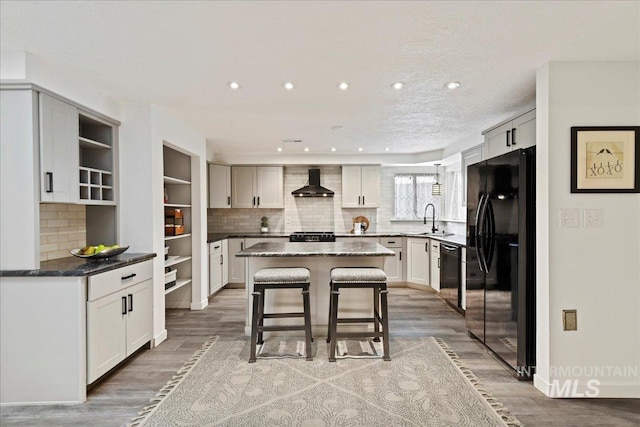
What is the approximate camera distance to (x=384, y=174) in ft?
21.9

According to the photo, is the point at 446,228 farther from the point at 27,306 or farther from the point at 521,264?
the point at 27,306

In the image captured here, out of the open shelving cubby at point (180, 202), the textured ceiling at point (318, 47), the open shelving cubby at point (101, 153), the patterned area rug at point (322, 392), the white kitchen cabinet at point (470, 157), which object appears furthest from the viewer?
the open shelving cubby at point (180, 202)

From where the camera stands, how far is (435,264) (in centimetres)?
532

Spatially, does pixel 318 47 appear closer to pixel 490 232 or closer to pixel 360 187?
pixel 490 232

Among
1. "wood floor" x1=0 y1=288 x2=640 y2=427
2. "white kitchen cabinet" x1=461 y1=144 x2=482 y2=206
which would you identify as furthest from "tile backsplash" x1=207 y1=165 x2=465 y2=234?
"wood floor" x1=0 y1=288 x2=640 y2=427

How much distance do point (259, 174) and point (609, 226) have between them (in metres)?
5.04

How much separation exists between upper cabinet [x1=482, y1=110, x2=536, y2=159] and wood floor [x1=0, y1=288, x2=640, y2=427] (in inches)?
78.6

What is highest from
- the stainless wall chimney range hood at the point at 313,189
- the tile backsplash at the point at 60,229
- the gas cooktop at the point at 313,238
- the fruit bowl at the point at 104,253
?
the stainless wall chimney range hood at the point at 313,189

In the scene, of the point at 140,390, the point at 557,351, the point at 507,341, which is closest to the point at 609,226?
the point at 557,351

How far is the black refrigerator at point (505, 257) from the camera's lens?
2609 millimetres

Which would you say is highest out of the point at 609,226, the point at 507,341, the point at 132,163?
the point at 132,163

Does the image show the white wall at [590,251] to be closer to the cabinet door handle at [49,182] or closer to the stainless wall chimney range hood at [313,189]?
the cabinet door handle at [49,182]

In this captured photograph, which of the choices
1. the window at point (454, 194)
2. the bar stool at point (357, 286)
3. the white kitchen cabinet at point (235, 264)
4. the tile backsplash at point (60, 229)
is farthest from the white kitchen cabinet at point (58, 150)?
the window at point (454, 194)

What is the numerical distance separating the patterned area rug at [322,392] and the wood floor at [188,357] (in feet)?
0.44
